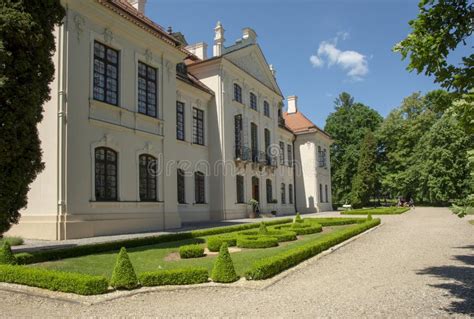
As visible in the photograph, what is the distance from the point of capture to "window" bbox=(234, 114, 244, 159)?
2794 centimetres

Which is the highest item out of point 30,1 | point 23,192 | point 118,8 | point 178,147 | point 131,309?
point 118,8

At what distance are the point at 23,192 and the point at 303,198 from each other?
110 feet

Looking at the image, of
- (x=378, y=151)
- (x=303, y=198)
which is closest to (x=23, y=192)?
(x=303, y=198)

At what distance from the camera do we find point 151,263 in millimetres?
9484

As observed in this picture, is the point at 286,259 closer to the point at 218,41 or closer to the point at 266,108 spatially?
the point at 218,41

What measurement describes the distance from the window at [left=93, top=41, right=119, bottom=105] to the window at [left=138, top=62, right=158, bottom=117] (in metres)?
1.41

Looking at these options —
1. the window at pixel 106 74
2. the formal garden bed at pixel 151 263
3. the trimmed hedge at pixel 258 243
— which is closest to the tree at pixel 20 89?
the formal garden bed at pixel 151 263

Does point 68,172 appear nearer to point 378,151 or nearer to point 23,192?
point 23,192

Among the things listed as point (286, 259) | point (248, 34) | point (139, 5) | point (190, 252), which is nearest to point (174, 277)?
point (286, 259)

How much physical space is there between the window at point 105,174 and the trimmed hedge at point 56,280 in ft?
24.9

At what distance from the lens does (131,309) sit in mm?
6152

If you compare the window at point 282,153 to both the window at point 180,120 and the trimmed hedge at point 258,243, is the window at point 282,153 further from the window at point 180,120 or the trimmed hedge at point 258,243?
the trimmed hedge at point 258,243

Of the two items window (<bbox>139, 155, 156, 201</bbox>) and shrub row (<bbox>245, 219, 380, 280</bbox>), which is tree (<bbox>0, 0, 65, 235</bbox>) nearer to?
shrub row (<bbox>245, 219, 380, 280</bbox>)

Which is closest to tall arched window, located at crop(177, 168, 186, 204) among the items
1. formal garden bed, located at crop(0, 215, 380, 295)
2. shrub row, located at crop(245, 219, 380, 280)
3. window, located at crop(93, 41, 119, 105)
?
window, located at crop(93, 41, 119, 105)
